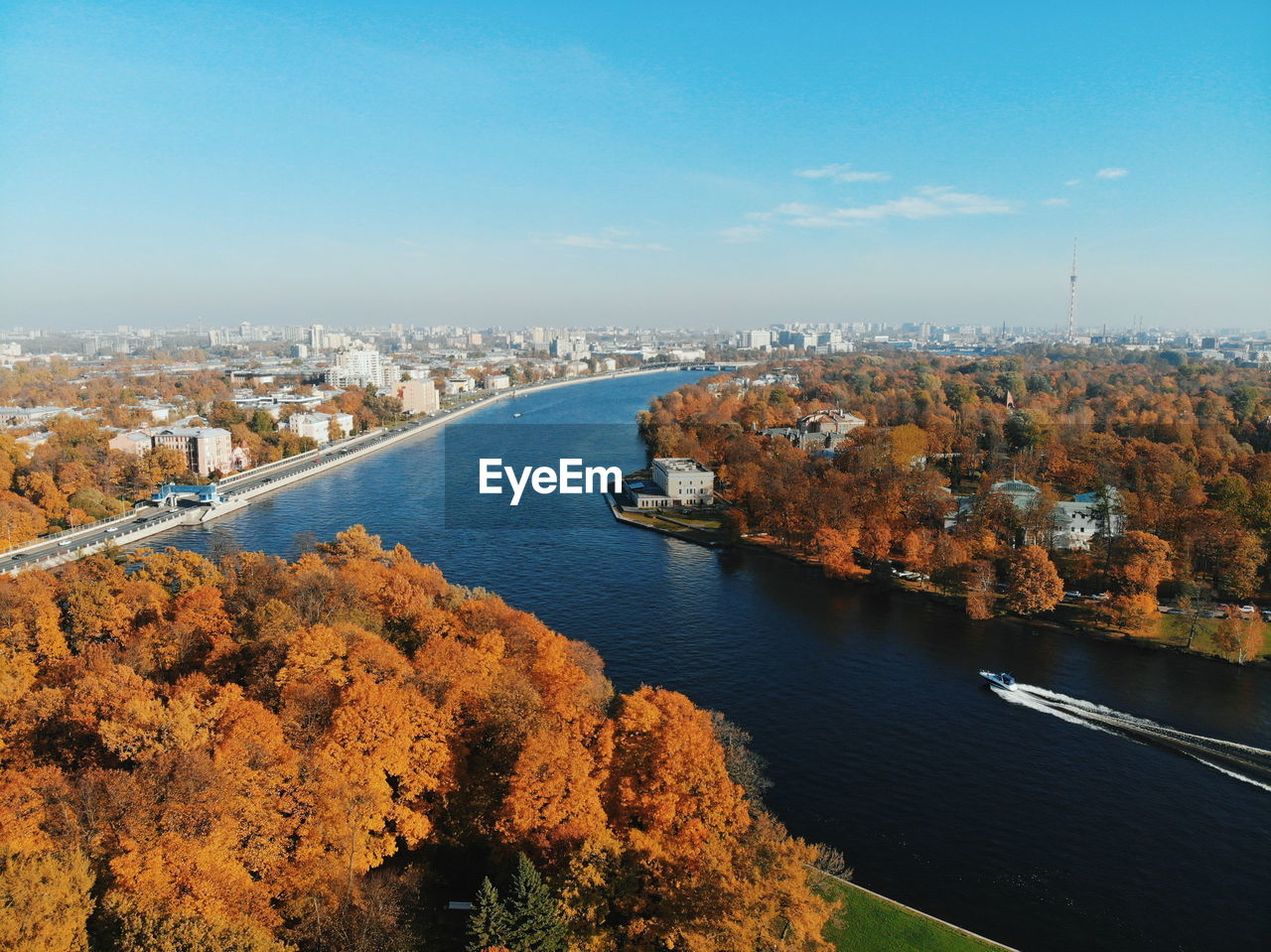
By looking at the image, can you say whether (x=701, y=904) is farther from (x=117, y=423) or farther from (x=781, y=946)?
(x=117, y=423)

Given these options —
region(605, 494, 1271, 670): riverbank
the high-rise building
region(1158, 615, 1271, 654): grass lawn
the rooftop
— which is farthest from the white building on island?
the high-rise building

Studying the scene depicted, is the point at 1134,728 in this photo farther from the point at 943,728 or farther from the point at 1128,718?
the point at 943,728

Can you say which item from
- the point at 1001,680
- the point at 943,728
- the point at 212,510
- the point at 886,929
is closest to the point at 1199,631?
the point at 1001,680

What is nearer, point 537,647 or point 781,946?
point 781,946

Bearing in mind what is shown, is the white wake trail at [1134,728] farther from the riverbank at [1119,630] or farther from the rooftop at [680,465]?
the rooftop at [680,465]

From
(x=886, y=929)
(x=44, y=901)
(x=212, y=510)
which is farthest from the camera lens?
(x=212, y=510)

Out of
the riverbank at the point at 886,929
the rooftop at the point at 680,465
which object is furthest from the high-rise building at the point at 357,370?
the riverbank at the point at 886,929

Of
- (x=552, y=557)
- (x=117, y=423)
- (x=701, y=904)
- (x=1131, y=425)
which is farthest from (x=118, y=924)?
(x=117, y=423)

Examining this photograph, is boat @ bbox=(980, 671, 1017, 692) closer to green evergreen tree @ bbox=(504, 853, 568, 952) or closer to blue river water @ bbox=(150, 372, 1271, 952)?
blue river water @ bbox=(150, 372, 1271, 952)
